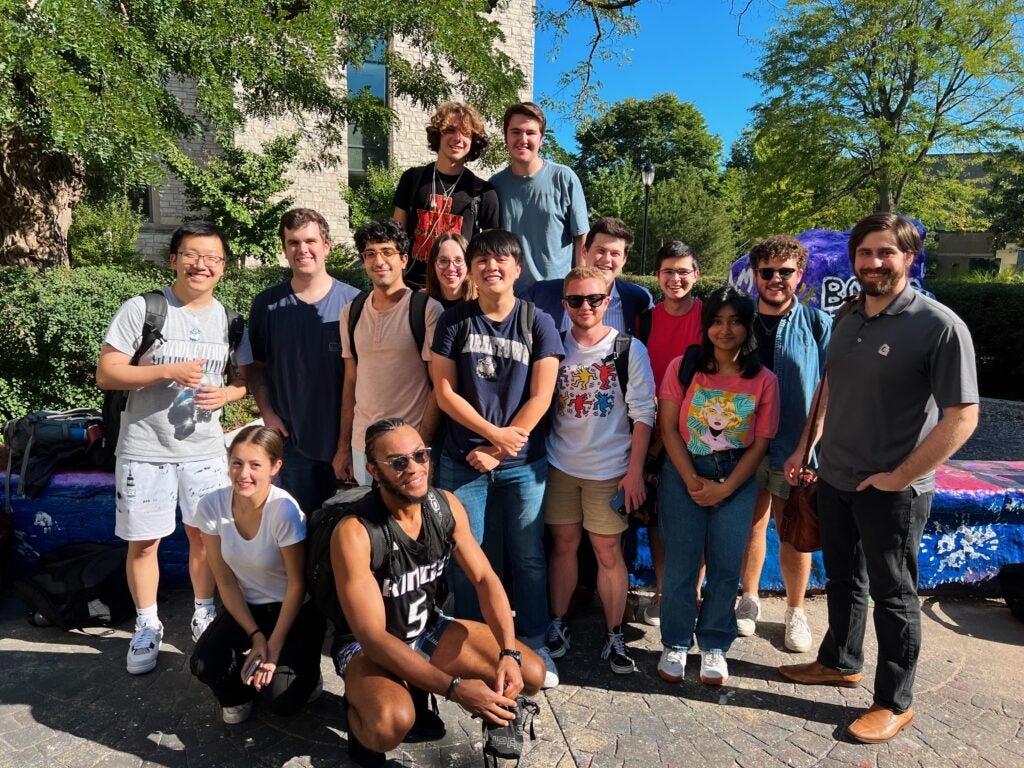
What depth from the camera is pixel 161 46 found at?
502cm

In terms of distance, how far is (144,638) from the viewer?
3174mm

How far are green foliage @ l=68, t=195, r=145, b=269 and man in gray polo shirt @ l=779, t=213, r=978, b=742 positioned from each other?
1747 cm

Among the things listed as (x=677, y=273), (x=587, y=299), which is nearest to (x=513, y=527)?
(x=587, y=299)

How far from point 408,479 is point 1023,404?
27.9ft

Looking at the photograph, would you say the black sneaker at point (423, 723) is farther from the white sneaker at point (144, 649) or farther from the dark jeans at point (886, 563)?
the dark jeans at point (886, 563)

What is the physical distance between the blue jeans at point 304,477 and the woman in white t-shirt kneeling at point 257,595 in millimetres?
503

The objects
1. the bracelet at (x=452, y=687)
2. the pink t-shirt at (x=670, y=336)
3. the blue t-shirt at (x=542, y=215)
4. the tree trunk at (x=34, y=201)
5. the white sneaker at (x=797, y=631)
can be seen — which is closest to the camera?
the bracelet at (x=452, y=687)

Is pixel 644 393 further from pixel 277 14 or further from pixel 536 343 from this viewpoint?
pixel 277 14

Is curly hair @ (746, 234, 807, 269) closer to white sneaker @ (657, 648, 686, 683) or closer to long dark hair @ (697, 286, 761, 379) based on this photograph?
long dark hair @ (697, 286, 761, 379)

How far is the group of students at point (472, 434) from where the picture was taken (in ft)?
9.22

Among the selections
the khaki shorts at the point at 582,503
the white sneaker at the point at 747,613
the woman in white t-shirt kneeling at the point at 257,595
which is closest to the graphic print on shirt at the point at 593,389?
the khaki shorts at the point at 582,503

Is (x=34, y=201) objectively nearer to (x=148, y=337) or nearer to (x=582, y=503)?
(x=148, y=337)

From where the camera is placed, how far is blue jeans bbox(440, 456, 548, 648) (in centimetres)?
298

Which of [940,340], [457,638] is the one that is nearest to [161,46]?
[457,638]
